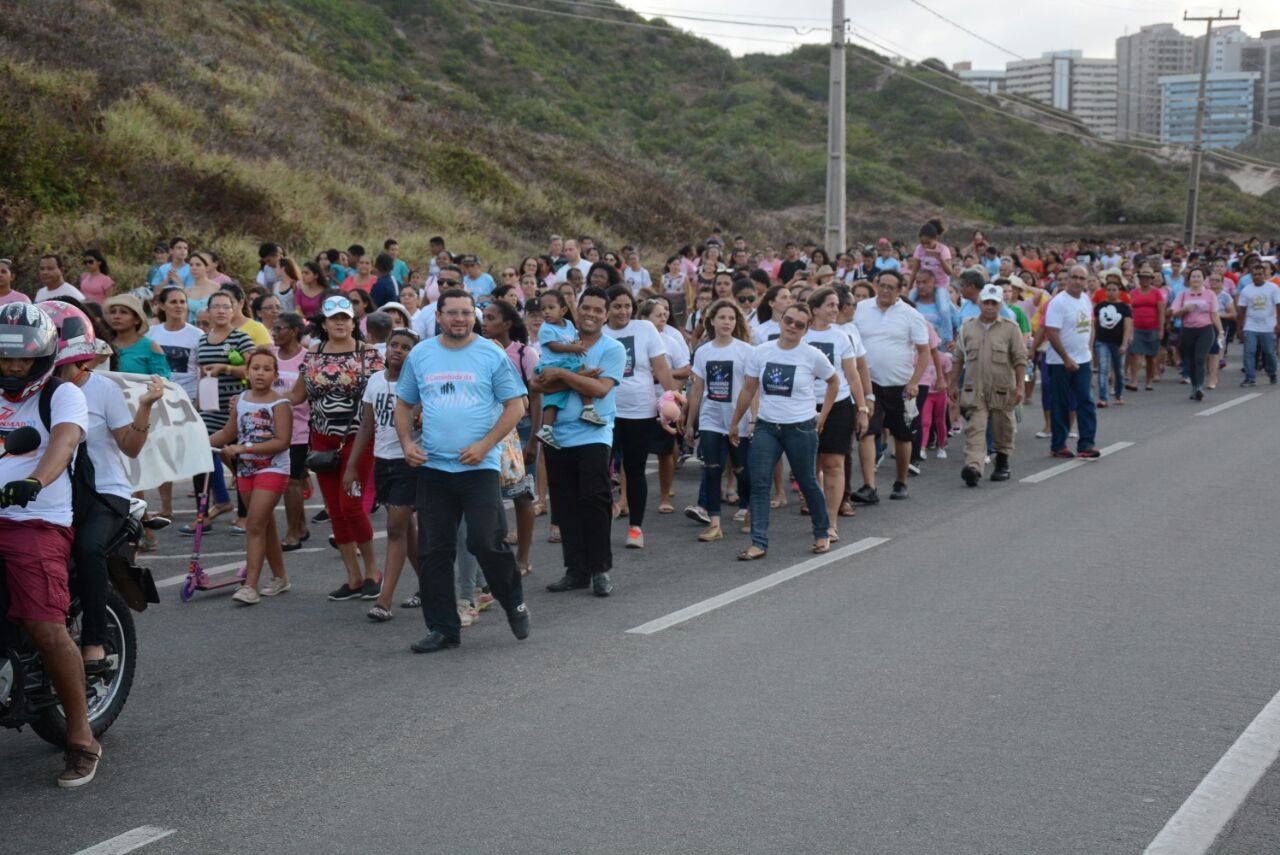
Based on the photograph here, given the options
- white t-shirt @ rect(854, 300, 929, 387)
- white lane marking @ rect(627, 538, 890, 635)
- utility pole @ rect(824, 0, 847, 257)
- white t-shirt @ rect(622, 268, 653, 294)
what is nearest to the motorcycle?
white lane marking @ rect(627, 538, 890, 635)

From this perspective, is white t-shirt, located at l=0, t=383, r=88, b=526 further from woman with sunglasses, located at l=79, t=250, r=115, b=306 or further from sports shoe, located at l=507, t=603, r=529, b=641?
woman with sunglasses, located at l=79, t=250, r=115, b=306

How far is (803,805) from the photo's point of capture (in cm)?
525

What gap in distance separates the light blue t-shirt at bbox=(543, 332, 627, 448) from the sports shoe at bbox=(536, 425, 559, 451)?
0.11 ft

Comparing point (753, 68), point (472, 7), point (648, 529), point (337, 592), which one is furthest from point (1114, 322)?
point (753, 68)

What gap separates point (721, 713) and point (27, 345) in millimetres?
3337

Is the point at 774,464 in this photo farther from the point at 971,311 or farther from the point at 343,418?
the point at 971,311

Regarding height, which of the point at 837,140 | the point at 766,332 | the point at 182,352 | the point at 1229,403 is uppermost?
the point at 837,140

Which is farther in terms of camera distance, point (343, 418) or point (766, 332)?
point (766, 332)

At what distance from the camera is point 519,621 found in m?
7.75

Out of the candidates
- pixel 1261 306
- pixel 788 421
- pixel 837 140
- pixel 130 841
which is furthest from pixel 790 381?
pixel 837 140

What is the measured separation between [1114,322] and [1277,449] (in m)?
4.35

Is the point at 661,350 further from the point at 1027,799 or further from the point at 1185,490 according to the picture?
the point at 1027,799

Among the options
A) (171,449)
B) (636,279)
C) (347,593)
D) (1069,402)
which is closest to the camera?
(171,449)

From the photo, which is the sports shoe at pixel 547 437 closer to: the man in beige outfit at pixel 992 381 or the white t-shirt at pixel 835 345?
the white t-shirt at pixel 835 345
